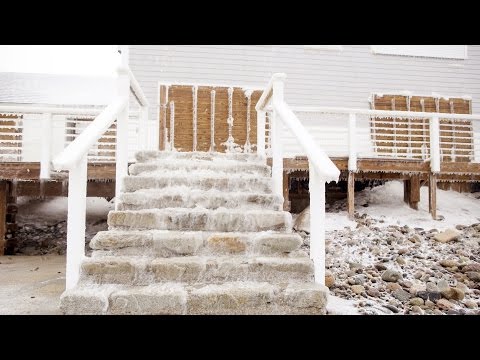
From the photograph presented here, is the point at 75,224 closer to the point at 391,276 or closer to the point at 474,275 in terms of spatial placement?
the point at 391,276

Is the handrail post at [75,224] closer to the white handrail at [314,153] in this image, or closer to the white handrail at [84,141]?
the white handrail at [84,141]

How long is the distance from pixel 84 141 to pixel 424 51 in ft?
30.9

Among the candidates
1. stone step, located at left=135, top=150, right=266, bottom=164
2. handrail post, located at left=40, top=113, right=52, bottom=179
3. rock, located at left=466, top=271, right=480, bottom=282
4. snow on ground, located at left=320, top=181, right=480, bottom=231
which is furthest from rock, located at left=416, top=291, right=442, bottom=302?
handrail post, located at left=40, top=113, right=52, bottom=179

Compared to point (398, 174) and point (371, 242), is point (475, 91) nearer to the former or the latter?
point (398, 174)

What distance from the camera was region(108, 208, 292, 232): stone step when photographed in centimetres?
313

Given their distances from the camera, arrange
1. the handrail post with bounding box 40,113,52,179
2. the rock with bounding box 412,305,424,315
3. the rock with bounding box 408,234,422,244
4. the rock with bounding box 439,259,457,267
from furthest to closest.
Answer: the handrail post with bounding box 40,113,52,179
the rock with bounding box 408,234,422,244
the rock with bounding box 439,259,457,267
the rock with bounding box 412,305,424,315

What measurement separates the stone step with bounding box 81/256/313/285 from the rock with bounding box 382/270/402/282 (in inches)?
61.1

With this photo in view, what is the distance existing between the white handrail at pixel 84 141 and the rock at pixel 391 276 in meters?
3.05

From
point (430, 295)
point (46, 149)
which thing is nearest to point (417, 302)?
point (430, 295)

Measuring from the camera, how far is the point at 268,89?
4246 millimetres

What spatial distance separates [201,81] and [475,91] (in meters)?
Result: 7.13

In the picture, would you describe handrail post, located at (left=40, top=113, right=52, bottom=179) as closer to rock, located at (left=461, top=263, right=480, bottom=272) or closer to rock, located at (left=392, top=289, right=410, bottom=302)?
rock, located at (left=392, top=289, right=410, bottom=302)

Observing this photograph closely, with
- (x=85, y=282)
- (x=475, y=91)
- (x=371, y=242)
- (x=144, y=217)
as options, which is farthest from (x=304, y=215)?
(x=475, y=91)

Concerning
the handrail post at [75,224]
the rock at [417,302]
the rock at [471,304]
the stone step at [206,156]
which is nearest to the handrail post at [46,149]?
the stone step at [206,156]
